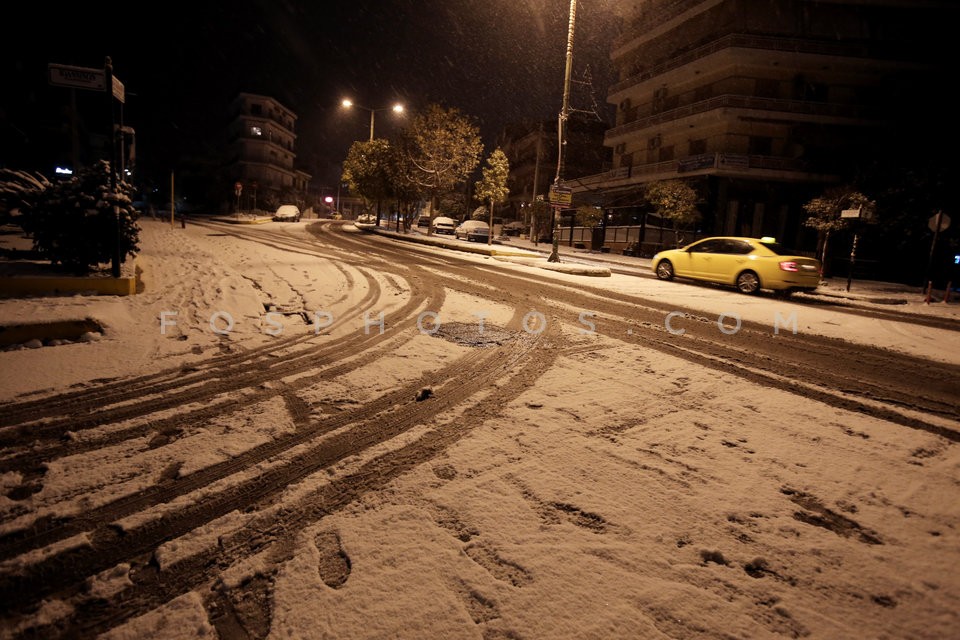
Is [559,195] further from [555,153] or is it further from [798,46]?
[555,153]

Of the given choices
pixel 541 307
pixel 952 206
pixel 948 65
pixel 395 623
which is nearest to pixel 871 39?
pixel 948 65

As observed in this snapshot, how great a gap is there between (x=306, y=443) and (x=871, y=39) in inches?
1615

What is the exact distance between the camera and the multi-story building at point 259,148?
6231cm

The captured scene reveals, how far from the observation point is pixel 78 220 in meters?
6.80

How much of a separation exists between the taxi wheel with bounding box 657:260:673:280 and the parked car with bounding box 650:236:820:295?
0.19 feet

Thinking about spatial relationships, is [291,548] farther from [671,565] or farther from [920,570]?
[920,570]

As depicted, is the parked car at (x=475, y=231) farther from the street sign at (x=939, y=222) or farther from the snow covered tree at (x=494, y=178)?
the street sign at (x=939, y=222)

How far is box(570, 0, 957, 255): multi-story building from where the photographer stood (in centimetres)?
2764

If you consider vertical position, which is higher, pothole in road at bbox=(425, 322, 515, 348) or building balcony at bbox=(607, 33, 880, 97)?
building balcony at bbox=(607, 33, 880, 97)

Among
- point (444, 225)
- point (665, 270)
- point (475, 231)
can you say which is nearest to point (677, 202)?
point (665, 270)

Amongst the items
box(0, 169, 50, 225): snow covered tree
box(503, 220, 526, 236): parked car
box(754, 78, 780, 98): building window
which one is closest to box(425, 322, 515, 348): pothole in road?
box(0, 169, 50, 225): snow covered tree

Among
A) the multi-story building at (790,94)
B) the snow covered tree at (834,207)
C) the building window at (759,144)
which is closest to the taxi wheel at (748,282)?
the snow covered tree at (834,207)

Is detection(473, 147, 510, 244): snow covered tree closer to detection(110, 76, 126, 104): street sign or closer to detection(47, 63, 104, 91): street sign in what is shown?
detection(110, 76, 126, 104): street sign

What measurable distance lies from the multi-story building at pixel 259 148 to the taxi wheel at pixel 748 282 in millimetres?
60680
